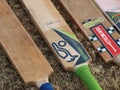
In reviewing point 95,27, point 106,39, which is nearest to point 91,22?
point 95,27

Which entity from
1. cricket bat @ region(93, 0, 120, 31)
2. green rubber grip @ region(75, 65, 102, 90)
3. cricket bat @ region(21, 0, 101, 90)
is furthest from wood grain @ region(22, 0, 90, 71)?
cricket bat @ region(93, 0, 120, 31)

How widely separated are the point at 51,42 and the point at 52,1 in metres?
0.37

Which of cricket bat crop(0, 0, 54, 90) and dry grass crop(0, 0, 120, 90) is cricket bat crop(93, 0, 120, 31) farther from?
cricket bat crop(0, 0, 54, 90)

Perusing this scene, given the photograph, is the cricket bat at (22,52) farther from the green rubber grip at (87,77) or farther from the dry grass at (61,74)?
the green rubber grip at (87,77)

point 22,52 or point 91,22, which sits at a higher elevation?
point 22,52

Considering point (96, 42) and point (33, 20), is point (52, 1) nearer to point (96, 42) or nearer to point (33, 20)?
point (33, 20)

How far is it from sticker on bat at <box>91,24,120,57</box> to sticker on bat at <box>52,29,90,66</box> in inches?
5.3

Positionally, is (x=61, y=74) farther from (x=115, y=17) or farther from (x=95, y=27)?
(x=115, y=17)

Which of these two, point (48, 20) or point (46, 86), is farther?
point (48, 20)

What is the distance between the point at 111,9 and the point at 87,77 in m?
0.56

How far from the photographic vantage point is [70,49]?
2.11 meters

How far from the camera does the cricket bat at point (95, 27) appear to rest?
84.6 inches

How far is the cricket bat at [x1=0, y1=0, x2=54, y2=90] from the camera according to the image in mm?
1976

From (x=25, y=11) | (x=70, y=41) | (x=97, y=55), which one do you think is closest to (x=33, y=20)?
(x=25, y=11)
